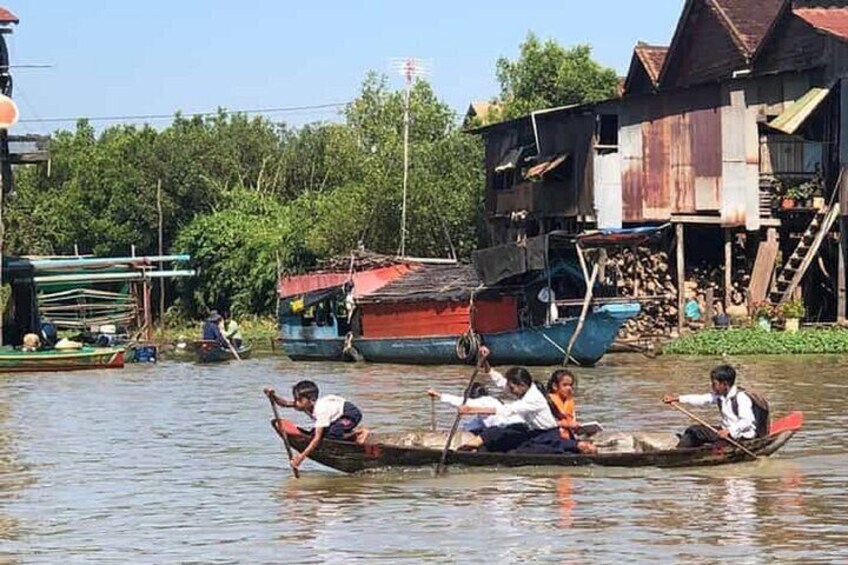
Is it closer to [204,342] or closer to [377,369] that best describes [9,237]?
[204,342]

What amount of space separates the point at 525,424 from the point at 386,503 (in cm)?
154

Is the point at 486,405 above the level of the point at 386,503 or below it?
above

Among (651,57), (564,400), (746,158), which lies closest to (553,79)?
(651,57)

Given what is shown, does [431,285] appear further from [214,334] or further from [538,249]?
[214,334]

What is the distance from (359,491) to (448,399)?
1.03 meters

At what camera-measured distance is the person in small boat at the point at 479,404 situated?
1341 centimetres

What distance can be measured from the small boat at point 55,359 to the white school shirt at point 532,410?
1686cm

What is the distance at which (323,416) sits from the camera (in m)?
13.4

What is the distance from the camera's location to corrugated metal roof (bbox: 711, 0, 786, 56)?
32.8m

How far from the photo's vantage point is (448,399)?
13258mm

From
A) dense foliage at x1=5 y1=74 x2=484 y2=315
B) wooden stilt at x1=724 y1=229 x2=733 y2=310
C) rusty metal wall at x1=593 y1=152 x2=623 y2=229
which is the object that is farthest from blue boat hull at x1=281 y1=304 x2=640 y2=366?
dense foliage at x1=5 y1=74 x2=484 y2=315

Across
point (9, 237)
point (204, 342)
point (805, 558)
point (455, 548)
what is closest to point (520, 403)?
point (455, 548)

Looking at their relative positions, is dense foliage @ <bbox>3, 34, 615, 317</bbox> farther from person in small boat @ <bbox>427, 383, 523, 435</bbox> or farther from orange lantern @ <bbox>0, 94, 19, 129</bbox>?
person in small boat @ <bbox>427, 383, 523, 435</bbox>

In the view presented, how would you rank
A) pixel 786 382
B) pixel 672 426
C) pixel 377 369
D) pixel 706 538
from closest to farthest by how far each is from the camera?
pixel 706 538
pixel 672 426
pixel 786 382
pixel 377 369
